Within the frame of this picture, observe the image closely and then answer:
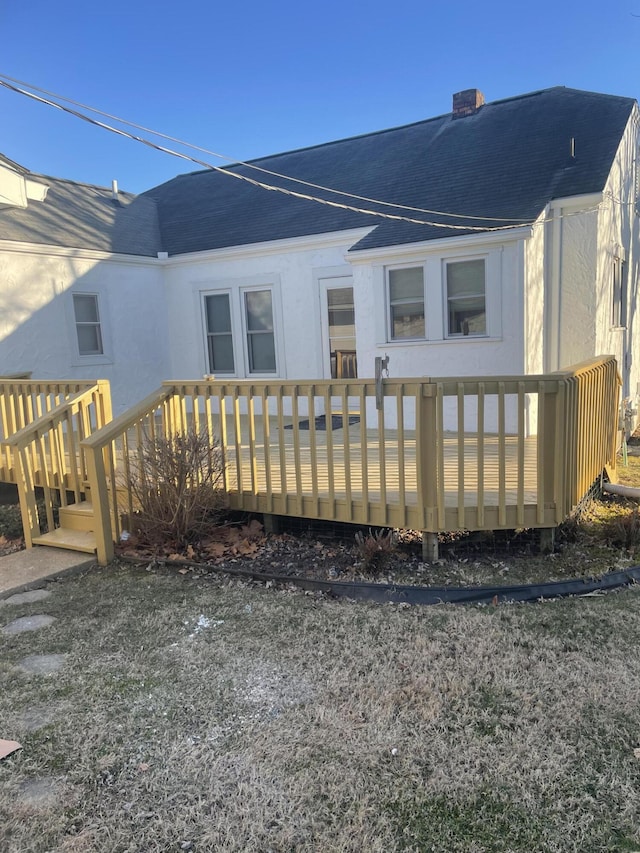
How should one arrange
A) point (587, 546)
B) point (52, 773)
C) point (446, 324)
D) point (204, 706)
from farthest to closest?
point (446, 324) → point (587, 546) → point (204, 706) → point (52, 773)

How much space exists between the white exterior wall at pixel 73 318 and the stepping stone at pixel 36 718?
7891 millimetres

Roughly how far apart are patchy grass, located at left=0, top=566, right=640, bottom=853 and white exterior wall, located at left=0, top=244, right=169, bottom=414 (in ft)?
23.2

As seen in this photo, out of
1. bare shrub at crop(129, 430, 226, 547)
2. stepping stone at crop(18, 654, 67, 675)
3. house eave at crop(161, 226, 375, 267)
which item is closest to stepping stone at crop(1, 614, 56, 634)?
stepping stone at crop(18, 654, 67, 675)

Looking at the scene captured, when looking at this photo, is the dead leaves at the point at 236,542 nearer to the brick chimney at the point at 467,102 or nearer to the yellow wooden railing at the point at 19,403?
the yellow wooden railing at the point at 19,403

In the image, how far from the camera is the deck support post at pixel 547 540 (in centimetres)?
484

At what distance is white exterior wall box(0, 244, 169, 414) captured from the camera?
9.74m

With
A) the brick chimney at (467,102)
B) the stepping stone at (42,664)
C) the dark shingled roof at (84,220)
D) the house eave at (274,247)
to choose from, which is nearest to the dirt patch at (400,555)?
the stepping stone at (42,664)

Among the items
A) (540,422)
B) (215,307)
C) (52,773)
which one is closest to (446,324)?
(540,422)

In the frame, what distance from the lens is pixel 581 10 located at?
9.89 meters

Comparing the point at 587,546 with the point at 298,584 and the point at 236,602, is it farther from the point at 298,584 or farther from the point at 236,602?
the point at 236,602

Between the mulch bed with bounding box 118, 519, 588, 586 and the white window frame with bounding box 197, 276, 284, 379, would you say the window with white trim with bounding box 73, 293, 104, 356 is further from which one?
the mulch bed with bounding box 118, 519, 588, 586

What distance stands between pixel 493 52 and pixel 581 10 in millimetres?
2267

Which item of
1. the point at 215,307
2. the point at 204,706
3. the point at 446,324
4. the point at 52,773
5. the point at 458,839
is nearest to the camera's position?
the point at 458,839

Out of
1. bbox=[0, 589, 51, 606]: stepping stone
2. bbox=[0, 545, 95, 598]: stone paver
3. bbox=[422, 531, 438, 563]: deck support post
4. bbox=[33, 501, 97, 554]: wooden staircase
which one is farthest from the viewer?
bbox=[33, 501, 97, 554]: wooden staircase
